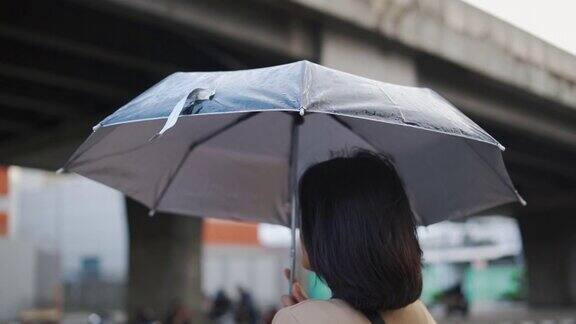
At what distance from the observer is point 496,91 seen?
15711 millimetres

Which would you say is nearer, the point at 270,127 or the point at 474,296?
the point at 270,127

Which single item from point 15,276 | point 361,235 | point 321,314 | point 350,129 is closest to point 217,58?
point 350,129

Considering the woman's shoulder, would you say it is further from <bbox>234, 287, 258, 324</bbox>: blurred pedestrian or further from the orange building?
the orange building

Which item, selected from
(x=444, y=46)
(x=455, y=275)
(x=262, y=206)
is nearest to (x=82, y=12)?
(x=444, y=46)

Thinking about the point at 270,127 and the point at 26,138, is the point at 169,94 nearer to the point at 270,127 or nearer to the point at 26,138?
the point at 270,127

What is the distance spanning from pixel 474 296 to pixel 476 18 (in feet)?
171

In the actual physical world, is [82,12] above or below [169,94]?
above

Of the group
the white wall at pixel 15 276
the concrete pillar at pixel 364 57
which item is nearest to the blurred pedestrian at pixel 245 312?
the concrete pillar at pixel 364 57

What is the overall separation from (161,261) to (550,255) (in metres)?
23.6

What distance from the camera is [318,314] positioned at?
1855 millimetres

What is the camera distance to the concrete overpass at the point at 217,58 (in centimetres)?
1084

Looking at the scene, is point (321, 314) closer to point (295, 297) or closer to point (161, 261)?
point (295, 297)

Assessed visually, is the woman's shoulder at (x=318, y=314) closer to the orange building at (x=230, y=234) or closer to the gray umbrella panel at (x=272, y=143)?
the gray umbrella panel at (x=272, y=143)

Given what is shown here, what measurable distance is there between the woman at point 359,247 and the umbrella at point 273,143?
434mm
